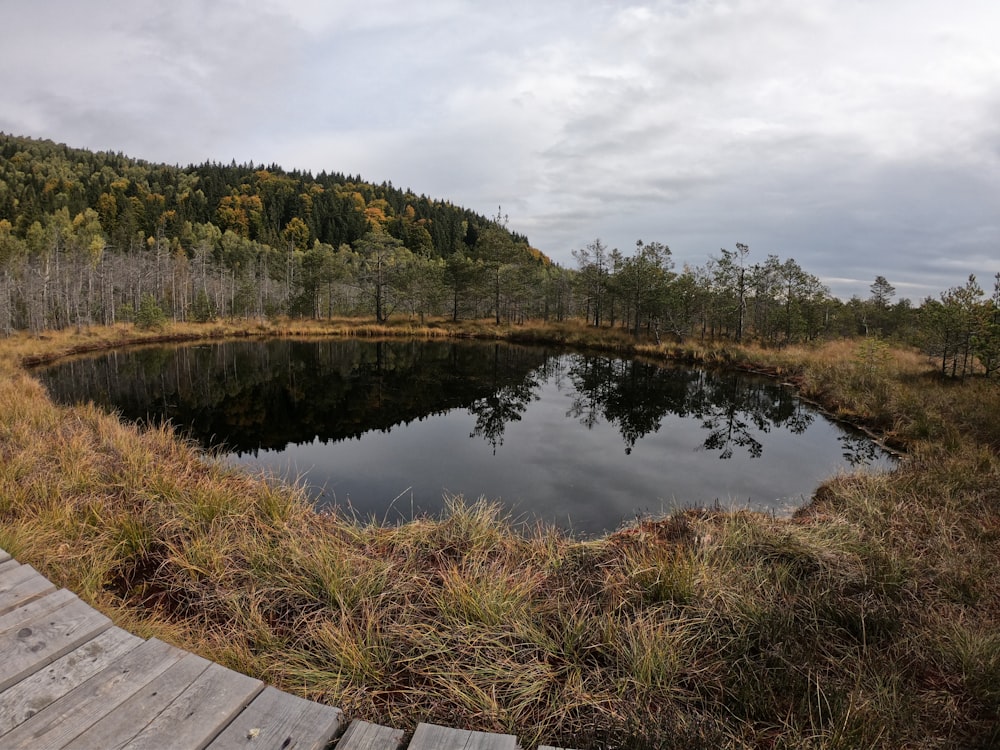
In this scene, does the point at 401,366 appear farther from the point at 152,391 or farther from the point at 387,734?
the point at 387,734

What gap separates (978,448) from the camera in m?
8.55

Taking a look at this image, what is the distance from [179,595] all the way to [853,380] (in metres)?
19.3

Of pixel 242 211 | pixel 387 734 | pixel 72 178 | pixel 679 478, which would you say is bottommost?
pixel 679 478

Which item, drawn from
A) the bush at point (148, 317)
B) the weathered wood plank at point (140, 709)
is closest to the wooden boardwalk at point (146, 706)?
the weathered wood plank at point (140, 709)

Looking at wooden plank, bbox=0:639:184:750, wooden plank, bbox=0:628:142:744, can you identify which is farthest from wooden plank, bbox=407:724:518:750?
wooden plank, bbox=0:628:142:744

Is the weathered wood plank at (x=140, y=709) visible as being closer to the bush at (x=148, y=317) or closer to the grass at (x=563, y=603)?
the grass at (x=563, y=603)

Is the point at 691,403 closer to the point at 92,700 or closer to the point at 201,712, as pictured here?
the point at 201,712

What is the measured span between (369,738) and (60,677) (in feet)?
5.01

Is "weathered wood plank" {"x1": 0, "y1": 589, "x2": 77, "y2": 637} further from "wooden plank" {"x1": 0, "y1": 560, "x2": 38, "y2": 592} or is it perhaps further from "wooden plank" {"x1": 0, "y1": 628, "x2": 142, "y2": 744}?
"wooden plank" {"x1": 0, "y1": 628, "x2": 142, "y2": 744}

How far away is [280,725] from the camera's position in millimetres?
2014

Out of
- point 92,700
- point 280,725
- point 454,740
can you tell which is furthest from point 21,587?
point 454,740

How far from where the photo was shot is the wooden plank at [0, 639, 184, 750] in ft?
6.11

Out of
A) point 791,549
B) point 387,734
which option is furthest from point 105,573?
point 791,549

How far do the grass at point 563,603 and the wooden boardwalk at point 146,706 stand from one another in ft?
1.77
